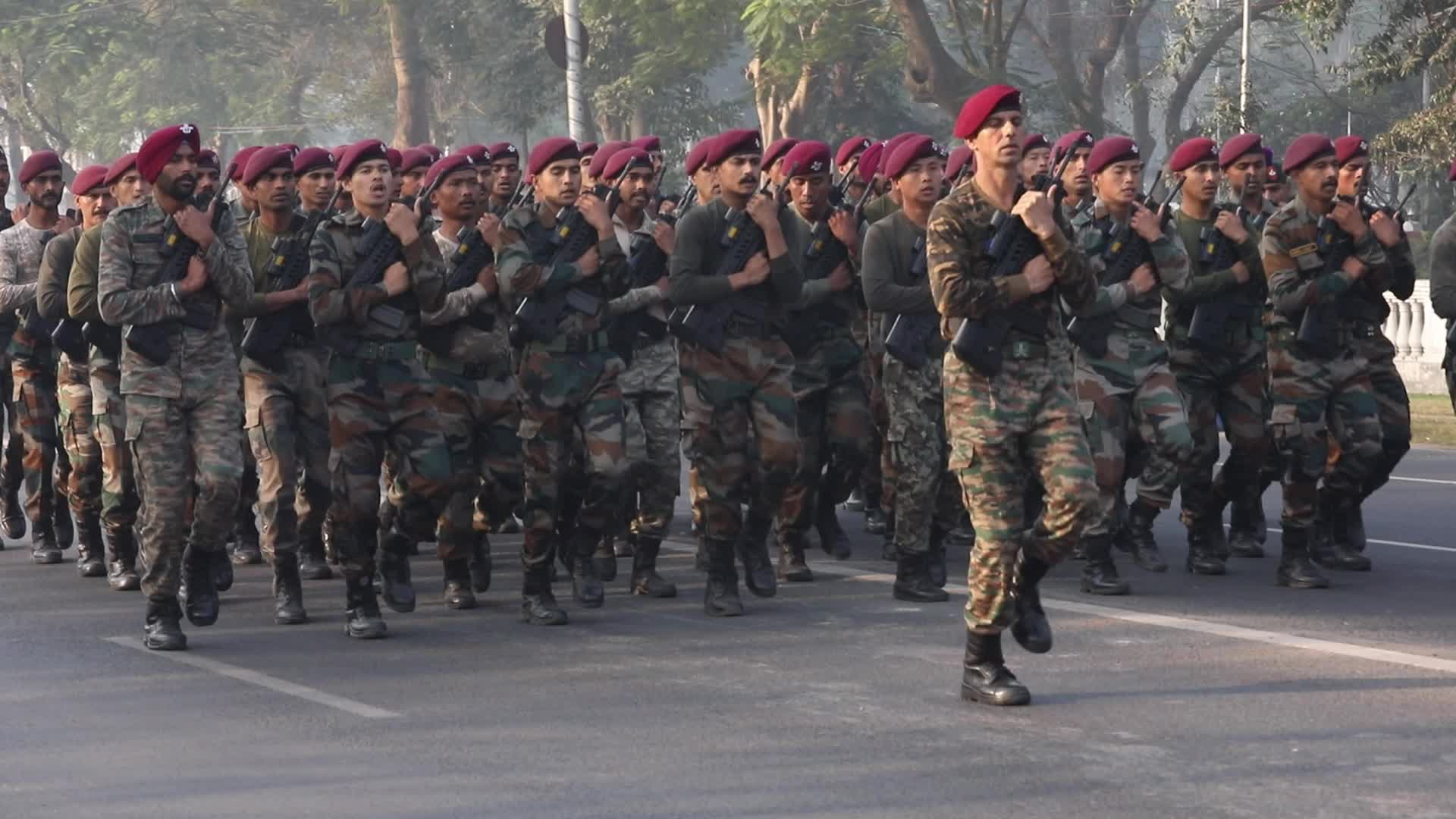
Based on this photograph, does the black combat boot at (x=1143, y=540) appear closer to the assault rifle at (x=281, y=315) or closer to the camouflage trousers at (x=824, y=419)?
the camouflage trousers at (x=824, y=419)

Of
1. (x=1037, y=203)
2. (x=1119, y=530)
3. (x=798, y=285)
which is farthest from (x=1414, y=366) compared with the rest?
(x=1037, y=203)

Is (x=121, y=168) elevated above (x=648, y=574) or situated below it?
above

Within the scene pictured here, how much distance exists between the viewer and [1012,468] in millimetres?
7895

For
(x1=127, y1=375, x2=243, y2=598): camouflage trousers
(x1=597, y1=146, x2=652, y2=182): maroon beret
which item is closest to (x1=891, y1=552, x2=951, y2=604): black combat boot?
(x1=597, y1=146, x2=652, y2=182): maroon beret

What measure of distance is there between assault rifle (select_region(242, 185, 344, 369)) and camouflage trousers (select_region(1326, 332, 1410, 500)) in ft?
15.6

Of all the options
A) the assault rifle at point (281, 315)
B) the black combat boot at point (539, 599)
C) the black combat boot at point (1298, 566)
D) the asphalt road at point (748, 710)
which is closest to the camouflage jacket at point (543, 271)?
the assault rifle at point (281, 315)

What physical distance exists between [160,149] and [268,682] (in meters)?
2.17

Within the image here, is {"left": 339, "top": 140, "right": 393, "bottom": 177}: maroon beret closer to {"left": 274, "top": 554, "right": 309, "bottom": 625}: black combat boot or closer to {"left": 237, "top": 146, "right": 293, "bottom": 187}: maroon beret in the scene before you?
{"left": 237, "top": 146, "right": 293, "bottom": 187}: maroon beret

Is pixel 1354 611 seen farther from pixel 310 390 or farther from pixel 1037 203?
pixel 310 390

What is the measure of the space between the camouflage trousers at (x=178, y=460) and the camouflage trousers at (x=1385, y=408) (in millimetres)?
5046

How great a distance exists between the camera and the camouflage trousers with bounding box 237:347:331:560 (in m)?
9.93

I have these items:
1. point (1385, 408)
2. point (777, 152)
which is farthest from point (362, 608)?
point (1385, 408)

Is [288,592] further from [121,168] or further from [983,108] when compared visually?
[983,108]

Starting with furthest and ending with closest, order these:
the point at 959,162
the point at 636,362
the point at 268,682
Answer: the point at 959,162, the point at 636,362, the point at 268,682
